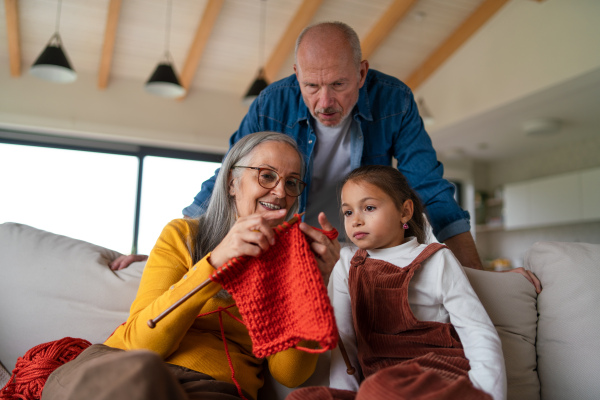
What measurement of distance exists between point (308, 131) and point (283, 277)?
1.10m

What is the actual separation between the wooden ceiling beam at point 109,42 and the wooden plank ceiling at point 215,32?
1cm

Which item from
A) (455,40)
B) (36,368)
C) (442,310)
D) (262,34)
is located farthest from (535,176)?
(36,368)

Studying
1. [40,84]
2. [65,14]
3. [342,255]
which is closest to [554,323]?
[342,255]

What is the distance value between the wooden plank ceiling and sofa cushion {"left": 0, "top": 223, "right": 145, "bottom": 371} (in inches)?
182

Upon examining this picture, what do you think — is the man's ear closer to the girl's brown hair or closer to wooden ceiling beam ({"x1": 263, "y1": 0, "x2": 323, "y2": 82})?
the girl's brown hair

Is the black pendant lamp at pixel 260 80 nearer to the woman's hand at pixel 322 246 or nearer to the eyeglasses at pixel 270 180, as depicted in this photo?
the eyeglasses at pixel 270 180

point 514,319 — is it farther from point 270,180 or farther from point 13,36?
point 13,36

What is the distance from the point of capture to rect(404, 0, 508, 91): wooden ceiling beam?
6320 mm

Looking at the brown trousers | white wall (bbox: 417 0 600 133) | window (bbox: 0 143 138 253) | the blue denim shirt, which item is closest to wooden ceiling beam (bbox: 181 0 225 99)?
window (bbox: 0 143 138 253)

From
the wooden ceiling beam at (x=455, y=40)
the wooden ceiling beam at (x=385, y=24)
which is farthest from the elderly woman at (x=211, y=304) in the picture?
the wooden ceiling beam at (x=455, y=40)

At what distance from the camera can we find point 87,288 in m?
1.80

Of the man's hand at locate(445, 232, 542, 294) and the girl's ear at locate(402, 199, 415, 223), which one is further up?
the girl's ear at locate(402, 199, 415, 223)

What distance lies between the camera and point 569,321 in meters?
1.71

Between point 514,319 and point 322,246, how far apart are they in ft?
3.06
